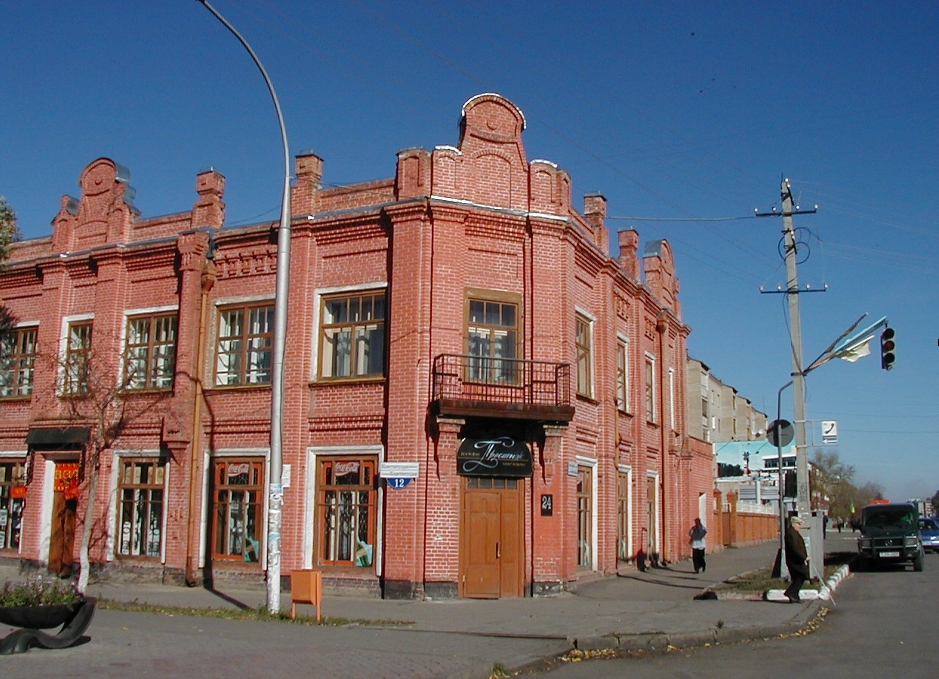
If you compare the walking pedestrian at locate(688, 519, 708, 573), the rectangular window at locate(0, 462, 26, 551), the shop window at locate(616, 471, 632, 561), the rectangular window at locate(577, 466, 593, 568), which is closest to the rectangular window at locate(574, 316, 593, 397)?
the rectangular window at locate(577, 466, 593, 568)

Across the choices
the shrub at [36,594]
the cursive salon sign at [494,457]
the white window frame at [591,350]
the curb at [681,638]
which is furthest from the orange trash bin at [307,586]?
the white window frame at [591,350]

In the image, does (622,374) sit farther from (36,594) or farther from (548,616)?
(36,594)

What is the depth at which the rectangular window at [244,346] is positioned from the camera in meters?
21.3

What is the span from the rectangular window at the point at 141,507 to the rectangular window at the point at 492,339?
8.18 meters

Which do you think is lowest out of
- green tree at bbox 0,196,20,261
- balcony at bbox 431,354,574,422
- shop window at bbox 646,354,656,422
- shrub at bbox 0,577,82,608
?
shrub at bbox 0,577,82,608

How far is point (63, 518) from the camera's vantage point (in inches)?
909

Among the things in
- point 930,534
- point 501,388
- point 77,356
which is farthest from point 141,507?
point 930,534

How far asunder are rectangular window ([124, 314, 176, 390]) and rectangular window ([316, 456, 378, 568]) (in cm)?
521

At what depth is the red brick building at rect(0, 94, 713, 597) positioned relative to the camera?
19.0 m

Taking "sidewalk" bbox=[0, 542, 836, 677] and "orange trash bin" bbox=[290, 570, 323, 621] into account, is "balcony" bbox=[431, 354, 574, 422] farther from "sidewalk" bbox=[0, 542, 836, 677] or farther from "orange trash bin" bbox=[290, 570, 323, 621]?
"orange trash bin" bbox=[290, 570, 323, 621]

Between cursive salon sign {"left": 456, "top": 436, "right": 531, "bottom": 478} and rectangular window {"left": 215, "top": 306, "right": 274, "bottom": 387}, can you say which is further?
rectangular window {"left": 215, "top": 306, "right": 274, "bottom": 387}

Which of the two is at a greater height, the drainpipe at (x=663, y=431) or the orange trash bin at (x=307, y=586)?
the drainpipe at (x=663, y=431)

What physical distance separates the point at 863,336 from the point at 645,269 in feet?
32.1

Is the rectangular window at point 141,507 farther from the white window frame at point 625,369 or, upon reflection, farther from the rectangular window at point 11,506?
the white window frame at point 625,369
